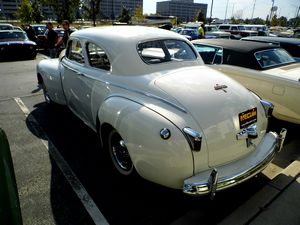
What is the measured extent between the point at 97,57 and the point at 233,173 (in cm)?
243

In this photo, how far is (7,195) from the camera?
1969 mm

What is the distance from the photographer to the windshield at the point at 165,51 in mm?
3591

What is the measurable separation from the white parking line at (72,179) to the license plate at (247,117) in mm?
1765

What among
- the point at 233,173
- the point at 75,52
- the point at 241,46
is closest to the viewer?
the point at 233,173

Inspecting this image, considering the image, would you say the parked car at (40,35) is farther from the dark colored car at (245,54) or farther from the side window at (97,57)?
the side window at (97,57)

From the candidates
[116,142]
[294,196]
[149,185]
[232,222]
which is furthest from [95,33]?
[294,196]

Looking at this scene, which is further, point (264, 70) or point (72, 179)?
point (264, 70)

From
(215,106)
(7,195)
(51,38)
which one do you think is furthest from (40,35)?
(7,195)

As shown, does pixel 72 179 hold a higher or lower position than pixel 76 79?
lower

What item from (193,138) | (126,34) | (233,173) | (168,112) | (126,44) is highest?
(126,34)

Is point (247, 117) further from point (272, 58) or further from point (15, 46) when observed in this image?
point (15, 46)

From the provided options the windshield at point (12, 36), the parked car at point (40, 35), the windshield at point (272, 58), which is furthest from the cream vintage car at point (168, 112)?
the parked car at point (40, 35)

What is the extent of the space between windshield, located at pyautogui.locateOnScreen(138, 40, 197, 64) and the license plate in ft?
4.45

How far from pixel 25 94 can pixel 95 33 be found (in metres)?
3.88
